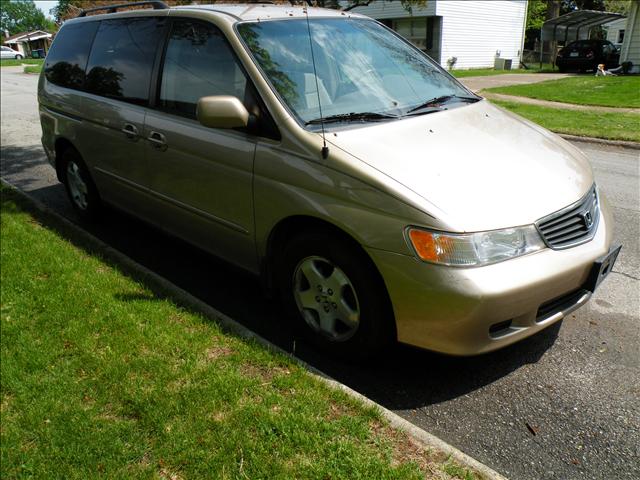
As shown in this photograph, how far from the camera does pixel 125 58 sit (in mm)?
4617

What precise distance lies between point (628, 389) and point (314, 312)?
5.64 ft

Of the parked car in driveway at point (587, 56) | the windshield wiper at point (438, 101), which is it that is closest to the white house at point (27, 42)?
the parked car in driveway at point (587, 56)

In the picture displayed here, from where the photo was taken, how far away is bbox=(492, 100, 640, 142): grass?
957 cm

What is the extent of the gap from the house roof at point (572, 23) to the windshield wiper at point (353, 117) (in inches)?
1124

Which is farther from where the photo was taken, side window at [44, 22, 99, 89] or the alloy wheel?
side window at [44, 22, 99, 89]

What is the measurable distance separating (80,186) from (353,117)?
352 centimetres

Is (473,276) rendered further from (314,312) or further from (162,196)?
(162,196)

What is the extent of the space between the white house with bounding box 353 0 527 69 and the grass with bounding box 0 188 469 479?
27.7 meters

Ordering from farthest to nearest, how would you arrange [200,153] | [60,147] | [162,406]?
[60,147]
[200,153]
[162,406]

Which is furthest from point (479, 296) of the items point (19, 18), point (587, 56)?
point (19, 18)

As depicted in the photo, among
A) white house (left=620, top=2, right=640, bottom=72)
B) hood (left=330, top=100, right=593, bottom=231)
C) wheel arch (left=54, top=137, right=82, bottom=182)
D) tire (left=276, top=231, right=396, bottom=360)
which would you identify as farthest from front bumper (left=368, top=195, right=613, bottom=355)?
white house (left=620, top=2, right=640, bottom=72)

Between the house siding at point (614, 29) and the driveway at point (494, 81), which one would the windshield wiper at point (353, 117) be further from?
the house siding at point (614, 29)

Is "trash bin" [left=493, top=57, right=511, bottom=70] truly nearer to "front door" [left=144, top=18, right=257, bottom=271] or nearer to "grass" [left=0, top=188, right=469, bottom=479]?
"front door" [left=144, top=18, right=257, bottom=271]

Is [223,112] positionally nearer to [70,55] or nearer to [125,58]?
[125,58]
